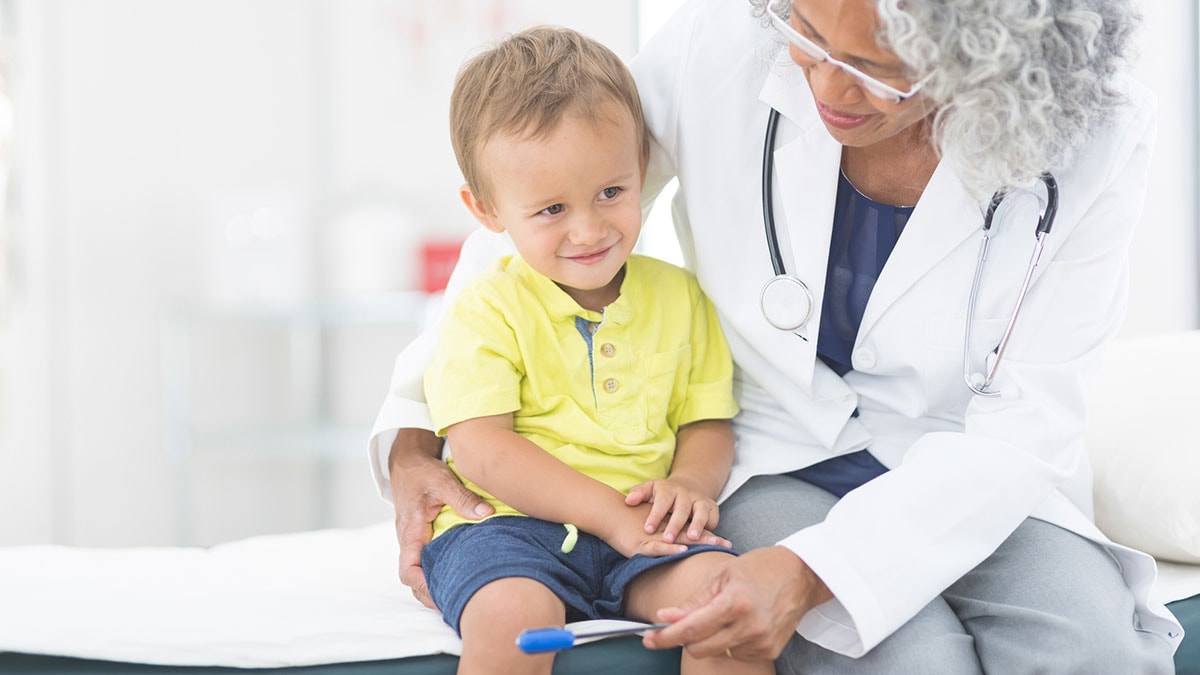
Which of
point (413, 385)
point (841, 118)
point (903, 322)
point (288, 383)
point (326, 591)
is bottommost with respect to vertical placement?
point (288, 383)

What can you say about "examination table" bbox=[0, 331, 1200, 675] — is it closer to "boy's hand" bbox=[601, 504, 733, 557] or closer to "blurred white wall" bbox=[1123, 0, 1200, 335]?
"boy's hand" bbox=[601, 504, 733, 557]

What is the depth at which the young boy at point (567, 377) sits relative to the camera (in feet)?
4.12

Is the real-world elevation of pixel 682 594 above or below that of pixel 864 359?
below

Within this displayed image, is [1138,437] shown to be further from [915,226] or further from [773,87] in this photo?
[773,87]

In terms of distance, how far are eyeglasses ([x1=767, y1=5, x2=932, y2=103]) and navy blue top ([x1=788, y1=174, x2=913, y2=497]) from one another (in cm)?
23

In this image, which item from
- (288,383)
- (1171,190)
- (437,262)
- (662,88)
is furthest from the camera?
(288,383)

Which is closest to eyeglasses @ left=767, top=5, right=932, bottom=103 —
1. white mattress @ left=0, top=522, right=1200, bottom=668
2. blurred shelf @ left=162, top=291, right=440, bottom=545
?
white mattress @ left=0, top=522, right=1200, bottom=668

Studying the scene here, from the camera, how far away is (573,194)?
1.32 metres

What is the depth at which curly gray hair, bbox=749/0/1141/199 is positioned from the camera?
1.14 m

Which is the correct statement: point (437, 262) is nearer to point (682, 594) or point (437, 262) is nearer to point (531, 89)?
point (531, 89)

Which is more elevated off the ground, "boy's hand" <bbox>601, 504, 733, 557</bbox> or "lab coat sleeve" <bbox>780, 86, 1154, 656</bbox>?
"lab coat sleeve" <bbox>780, 86, 1154, 656</bbox>

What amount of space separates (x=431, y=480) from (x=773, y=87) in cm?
65

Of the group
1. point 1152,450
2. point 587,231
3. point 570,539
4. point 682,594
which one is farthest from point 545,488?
point 1152,450

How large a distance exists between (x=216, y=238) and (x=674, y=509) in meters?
2.50
